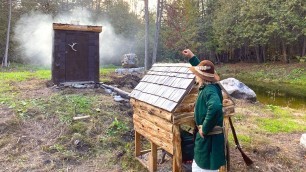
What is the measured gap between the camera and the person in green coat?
2.99m

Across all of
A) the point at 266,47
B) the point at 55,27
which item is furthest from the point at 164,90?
the point at 266,47

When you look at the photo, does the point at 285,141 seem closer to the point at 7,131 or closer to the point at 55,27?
the point at 7,131

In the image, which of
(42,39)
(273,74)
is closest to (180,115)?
(42,39)

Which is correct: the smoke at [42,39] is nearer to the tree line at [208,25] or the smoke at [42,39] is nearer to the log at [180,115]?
the tree line at [208,25]

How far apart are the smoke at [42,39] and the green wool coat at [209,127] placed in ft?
65.3

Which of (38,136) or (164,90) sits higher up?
(164,90)

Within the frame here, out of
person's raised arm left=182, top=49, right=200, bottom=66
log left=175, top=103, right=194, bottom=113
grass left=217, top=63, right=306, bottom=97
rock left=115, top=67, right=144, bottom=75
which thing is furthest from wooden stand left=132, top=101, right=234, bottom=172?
grass left=217, top=63, right=306, bottom=97

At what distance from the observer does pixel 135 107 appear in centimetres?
511

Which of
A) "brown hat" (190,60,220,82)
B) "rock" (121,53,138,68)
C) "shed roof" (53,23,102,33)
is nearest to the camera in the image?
"brown hat" (190,60,220,82)

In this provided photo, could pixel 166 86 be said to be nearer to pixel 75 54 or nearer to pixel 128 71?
pixel 75 54

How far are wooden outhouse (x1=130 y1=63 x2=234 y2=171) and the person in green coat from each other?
1.86 feet

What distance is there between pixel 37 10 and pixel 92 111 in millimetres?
21844

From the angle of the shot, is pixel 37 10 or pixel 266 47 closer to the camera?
pixel 37 10

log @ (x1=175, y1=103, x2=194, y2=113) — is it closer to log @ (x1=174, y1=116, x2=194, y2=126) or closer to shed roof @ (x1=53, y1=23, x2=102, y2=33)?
log @ (x1=174, y1=116, x2=194, y2=126)
